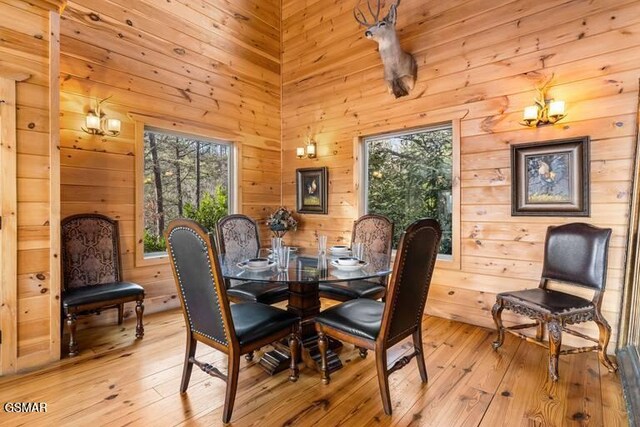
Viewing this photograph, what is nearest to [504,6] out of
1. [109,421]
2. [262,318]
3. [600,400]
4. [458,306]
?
[458,306]

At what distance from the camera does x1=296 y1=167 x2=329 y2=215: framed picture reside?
14.8ft

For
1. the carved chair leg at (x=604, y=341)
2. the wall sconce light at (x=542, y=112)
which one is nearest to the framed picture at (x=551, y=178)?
the wall sconce light at (x=542, y=112)

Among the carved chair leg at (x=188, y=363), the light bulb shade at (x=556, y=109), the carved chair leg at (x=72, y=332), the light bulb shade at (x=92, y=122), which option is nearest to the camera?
the carved chair leg at (x=188, y=363)

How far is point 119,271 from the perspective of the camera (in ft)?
10.3

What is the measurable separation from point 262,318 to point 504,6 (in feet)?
11.8

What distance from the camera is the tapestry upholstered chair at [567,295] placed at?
86.2 inches

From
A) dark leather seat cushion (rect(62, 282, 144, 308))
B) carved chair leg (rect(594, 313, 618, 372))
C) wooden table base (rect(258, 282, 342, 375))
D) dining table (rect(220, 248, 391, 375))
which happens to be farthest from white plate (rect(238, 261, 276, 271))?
carved chair leg (rect(594, 313, 618, 372))

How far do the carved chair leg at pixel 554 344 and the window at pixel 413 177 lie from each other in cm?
129

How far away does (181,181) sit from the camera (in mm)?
3986

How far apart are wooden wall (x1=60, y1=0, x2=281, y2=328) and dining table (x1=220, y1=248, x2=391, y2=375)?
1666 mm

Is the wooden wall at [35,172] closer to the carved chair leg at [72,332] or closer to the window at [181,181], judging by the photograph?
the carved chair leg at [72,332]

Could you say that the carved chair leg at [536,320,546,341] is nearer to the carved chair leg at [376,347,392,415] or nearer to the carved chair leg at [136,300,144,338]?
the carved chair leg at [376,347,392,415]

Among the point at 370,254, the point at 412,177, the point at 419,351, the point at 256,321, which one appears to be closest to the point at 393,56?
the point at 412,177

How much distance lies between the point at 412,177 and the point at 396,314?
237 centimetres
